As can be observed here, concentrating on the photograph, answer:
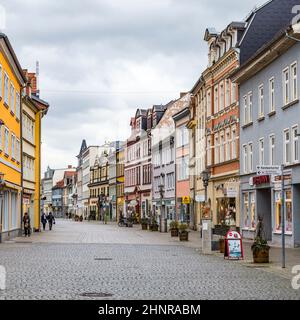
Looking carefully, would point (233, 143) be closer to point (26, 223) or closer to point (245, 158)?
point (245, 158)

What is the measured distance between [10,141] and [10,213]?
4.37m

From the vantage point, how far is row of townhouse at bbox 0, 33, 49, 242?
37.9 meters

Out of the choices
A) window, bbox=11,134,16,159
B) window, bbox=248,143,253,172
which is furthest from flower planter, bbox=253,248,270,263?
window, bbox=11,134,16,159

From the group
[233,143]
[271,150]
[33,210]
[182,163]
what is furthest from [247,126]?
[182,163]

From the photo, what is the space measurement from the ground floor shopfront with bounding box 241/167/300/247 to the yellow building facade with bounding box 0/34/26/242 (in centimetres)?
1314

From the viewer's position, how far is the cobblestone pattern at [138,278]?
14.2 m

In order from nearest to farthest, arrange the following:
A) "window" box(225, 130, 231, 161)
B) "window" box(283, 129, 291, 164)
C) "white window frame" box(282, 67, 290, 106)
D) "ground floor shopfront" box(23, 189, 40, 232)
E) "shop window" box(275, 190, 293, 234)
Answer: "shop window" box(275, 190, 293, 234)
"white window frame" box(282, 67, 290, 106)
"window" box(283, 129, 291, 164)
"window" box(225, 130, 231, 161)
"ground floor shopfront" box(23, 189, 40, 232)

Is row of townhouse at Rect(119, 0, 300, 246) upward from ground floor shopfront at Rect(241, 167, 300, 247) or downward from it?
upward

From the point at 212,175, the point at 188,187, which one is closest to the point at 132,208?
the point at 188,187

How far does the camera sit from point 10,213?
139ft

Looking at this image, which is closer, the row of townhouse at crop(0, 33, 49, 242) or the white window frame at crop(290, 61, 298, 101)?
the white window frame at crop(290, 61, 298, 101)

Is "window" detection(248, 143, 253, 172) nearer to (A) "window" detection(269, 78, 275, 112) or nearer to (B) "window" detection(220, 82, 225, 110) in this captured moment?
(A) "window" detection(269, 78, 275, 112)

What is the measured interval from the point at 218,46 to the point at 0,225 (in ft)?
66.0

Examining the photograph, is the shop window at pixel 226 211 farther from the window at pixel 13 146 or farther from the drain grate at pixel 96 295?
the drain grate at pixel 96 295
